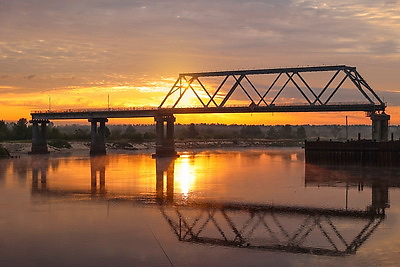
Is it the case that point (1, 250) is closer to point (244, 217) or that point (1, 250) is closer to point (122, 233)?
point (122, 233)

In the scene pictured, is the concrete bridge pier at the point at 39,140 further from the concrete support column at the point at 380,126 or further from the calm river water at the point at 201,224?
the concrete support column at the point at 380,126

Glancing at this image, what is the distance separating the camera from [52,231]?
28750mm

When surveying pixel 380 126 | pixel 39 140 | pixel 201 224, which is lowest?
pixel 201 224

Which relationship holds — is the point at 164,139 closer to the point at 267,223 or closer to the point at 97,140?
the point at 97,140

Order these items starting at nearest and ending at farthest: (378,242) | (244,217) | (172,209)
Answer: (378,242) < (244,217) < (172,209)

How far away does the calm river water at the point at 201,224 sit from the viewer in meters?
23.0

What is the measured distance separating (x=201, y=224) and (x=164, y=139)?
311 ft

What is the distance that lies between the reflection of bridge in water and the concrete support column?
5796 cm

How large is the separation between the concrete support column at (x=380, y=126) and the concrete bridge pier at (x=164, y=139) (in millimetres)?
49901

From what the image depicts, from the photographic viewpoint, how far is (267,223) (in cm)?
3080

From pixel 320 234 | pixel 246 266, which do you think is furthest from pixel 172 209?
pixel 246 266

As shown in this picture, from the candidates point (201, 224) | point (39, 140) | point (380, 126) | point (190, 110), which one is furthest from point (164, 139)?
point (201, 224)

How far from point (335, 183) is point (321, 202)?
15347mm

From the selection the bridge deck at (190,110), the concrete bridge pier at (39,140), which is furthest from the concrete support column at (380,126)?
the concrete bridge pier at (39,140)
